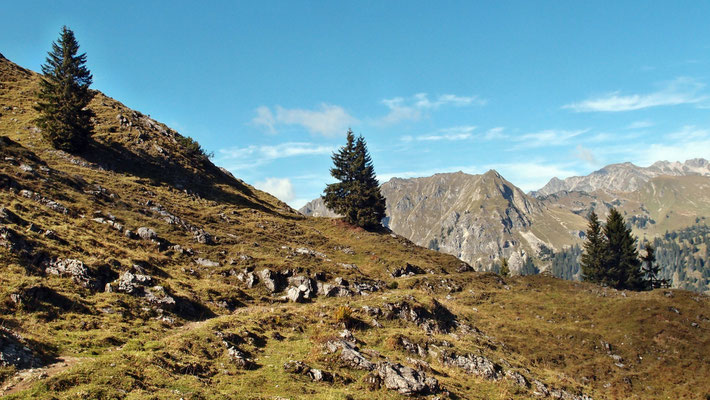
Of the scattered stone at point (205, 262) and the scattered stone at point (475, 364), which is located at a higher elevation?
the scattered stone at point (205, 262)

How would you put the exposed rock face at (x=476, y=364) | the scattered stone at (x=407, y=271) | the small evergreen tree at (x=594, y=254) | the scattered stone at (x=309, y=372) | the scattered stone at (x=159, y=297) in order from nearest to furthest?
the scattered stone at (x=309, y=372) → the exposed rock face at (x=476, y=364) → the scattered stone at (x=159, y=297) → the scattered stone at (x=407, y=271) → the small evergreen tree at (x=594, y=254)

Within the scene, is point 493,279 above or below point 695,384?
above

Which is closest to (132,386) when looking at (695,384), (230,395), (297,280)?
(230,395)

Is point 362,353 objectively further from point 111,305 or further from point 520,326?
point 520,326

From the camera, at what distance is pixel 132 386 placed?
14.9m

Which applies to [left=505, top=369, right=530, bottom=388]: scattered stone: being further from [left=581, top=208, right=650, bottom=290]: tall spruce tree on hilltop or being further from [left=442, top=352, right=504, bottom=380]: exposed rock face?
[left=581, top=208, right=650, bottom=290]: tall spruce tree on hilltop

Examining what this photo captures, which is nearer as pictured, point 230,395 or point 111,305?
point 230,395

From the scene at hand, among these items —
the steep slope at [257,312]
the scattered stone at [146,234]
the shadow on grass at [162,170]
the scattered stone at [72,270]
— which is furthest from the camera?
the shadow on grass at [162,170]

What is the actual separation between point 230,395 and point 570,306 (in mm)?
43472

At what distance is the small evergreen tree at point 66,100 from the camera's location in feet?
186

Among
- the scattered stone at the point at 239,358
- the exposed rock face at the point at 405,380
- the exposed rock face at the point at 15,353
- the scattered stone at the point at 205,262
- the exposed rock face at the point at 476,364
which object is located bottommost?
the exposed rock face at the point at 476,364

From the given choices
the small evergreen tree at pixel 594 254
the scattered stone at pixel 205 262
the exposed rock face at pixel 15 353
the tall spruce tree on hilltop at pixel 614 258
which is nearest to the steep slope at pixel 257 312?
the exposed rock face at pixel 15 353

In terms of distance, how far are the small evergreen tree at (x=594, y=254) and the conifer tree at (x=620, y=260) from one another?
95cm

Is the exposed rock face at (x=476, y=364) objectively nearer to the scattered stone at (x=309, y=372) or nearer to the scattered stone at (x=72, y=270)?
the scattered stone at (x=309, y=372)
